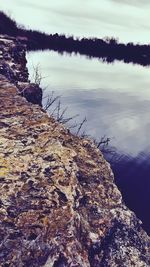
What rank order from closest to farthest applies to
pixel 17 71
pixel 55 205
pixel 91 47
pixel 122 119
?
pixel 55 205
pixel 17 71
pixel 122 119
pixel 91 47

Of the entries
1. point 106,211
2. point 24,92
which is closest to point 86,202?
point 106,211

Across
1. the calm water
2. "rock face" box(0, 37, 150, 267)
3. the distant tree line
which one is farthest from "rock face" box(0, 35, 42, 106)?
the distant tree line

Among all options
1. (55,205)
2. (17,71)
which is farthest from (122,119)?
(55,205)

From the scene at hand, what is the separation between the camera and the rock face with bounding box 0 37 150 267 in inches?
188

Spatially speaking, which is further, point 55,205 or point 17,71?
point 17,71

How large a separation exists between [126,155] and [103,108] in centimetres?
1407

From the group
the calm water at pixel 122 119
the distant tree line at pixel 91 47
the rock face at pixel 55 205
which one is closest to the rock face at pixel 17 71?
the rock face at pixel 55 205

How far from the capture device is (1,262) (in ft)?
14.8

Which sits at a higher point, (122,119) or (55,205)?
(55,205)

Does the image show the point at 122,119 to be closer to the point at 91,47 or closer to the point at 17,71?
the point at 17,71

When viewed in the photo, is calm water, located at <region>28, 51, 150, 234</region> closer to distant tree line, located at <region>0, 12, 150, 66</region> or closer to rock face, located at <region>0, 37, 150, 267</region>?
rock face, located at <region>0, 37, 150, 267</region>

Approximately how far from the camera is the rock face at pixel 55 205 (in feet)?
15.7

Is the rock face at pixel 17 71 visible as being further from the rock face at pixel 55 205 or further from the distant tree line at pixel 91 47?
the distant tree line at pixel 91 47

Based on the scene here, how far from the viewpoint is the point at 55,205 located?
5230mm
